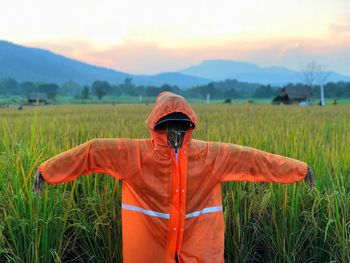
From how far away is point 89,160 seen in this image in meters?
2.07

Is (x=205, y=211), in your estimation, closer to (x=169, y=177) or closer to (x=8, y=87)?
(x=169, y=177)

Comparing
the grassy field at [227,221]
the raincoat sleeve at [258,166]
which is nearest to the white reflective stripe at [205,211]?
the raincoat sleeve at [258,166]

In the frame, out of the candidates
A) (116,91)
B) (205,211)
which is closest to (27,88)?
(116,91)

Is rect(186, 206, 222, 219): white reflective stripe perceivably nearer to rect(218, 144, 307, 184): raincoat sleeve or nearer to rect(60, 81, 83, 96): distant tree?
rect(218, 144, 307, 184): raincoat sleeve

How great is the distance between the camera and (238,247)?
2521 millimetres

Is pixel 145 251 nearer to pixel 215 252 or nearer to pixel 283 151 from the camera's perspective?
pixel 215 252

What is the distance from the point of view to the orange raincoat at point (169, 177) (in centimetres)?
203

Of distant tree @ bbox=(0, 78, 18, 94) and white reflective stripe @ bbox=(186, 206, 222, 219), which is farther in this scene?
distant tree @ bbox=(0, 78, 18, 94)

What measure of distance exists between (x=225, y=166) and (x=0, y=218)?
129 cm

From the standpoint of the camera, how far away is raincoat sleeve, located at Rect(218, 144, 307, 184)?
6.97ft

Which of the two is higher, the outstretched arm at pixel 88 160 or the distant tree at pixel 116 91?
the distant tree at pixel 116 91

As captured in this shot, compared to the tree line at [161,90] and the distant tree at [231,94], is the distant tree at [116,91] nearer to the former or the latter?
the tree line at [161,90]

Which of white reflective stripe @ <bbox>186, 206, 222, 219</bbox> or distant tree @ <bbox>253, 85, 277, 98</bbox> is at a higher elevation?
distant tree @ <bbox>253, 85, 277, 98</bbox>

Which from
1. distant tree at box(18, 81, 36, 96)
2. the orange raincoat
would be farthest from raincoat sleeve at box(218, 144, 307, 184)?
distant tree at box(18, 81, 36, 96)
